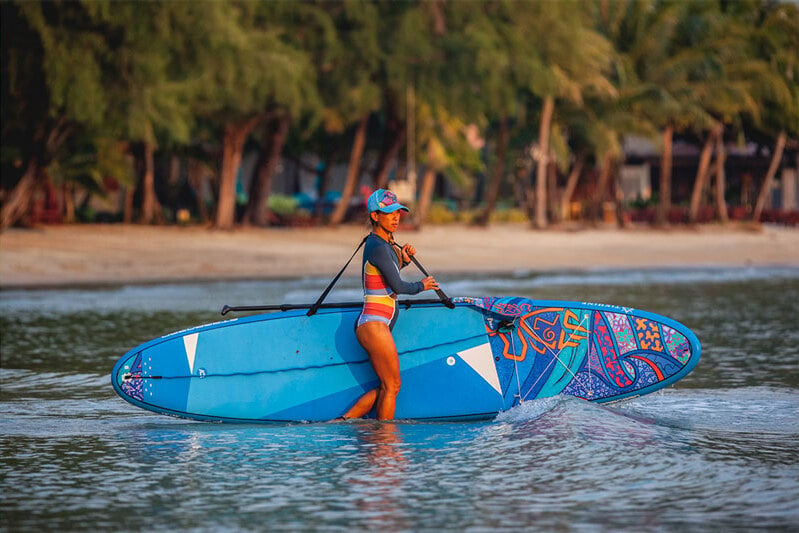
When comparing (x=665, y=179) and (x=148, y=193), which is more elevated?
(x=665, y=179)

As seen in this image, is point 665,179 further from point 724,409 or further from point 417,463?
point 417,463

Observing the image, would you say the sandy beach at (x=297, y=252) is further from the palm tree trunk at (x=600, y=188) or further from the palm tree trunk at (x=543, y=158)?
the palm tree trunk at (x=600, y=188)

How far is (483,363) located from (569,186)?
140ft

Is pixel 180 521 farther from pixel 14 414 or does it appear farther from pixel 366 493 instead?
pixel 14 414

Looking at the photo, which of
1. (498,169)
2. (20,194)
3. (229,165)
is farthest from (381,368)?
(498,169)

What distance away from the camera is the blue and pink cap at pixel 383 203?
9156mm

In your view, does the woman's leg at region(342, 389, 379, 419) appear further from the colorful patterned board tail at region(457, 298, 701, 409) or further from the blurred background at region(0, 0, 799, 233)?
the blurred background at region(0, 0, 799, 233)

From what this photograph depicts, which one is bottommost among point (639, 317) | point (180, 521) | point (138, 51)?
point (180, 521)

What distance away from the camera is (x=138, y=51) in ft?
87.4

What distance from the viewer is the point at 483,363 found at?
9.82 m

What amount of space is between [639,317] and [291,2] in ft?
85.4

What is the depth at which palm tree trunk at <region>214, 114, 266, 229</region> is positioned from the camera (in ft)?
121

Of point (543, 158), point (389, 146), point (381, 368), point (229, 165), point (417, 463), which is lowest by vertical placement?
point (417, 463)

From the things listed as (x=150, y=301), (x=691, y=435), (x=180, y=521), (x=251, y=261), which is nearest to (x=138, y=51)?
(x=251, y=261)
